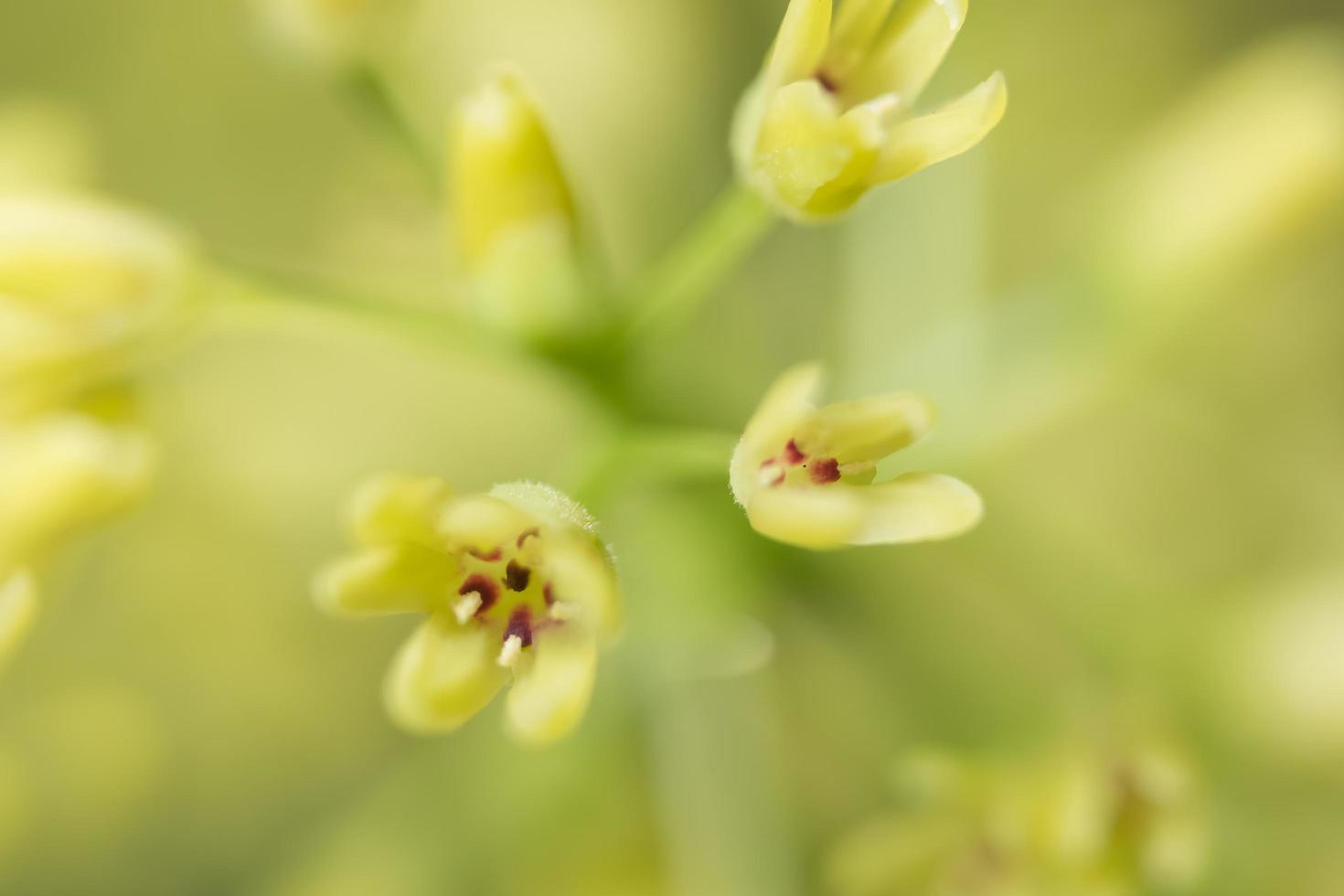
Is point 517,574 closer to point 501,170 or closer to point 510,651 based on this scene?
point 510,651

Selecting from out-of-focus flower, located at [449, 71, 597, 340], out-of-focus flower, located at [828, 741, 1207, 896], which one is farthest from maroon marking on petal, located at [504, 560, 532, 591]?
out-of-focus flower, located at [828, 741, 1207, 896]

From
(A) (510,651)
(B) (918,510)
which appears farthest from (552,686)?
(B) (918,510)

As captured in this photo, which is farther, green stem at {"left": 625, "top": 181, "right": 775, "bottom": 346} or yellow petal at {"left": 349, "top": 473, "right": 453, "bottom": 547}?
green stem at {"left": 625, "top": 181, "right": 775, "bottom": 346}

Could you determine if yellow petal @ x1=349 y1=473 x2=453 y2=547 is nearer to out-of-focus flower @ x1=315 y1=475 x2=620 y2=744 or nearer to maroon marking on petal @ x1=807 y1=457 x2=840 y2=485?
out-of-focus flower @ x1=315 y1=475 x2=620 y2=744

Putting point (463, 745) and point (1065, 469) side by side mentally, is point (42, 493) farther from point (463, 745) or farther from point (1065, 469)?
point (1065, 469)

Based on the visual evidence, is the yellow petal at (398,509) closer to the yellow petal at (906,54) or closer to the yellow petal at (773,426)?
the yellow petal at (773,426)

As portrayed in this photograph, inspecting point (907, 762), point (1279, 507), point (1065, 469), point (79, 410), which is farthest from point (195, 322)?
point (1279, 507)
